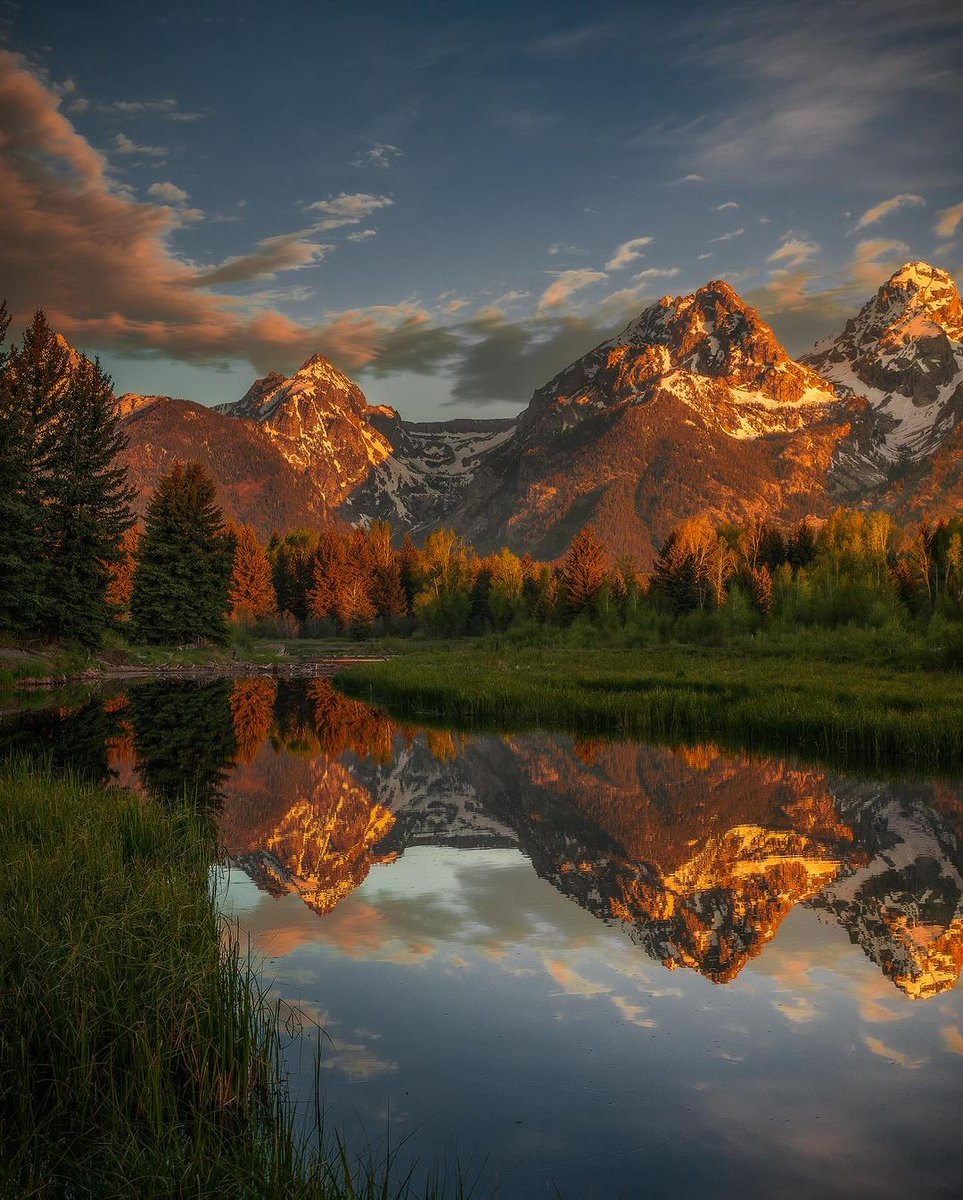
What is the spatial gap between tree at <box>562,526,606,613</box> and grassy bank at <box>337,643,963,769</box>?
46630mm

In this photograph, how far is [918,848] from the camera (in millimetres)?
16562

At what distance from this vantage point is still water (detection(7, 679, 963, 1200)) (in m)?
7.04

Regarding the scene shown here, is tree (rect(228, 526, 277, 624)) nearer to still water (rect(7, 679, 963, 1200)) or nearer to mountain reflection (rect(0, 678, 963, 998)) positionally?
mountain reflection (rect(0, 678, 963, 998))

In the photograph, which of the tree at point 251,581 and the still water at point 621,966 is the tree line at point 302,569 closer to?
the tree at point 251,581

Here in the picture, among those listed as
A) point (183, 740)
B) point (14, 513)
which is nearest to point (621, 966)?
point (183, 740)

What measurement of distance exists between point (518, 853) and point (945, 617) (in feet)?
175

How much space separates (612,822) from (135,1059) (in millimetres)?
13372

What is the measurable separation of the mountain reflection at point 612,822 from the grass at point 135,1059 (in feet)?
16.1

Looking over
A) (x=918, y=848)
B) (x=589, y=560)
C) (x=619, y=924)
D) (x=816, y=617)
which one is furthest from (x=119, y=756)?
(x=589, y=560)

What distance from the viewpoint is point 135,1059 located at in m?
6.70

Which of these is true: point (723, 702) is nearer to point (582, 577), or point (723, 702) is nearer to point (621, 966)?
point (621, 966)

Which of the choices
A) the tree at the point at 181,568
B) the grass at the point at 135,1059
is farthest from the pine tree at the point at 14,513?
the grass at the point at 135,1059

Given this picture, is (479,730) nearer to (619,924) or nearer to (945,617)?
(619,924)

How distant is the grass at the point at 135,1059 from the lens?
18.2 ft
